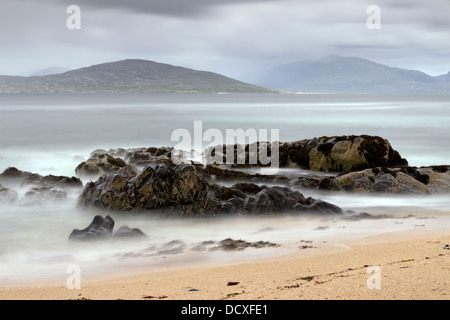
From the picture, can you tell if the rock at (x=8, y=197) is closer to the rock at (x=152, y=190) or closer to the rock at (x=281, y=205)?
the rock at (x=152, y=190)

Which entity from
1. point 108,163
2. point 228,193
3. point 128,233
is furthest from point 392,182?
point 108,163

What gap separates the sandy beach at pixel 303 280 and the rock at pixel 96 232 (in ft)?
6.25

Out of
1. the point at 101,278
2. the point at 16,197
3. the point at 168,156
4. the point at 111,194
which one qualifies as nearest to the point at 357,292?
the point at 101,278

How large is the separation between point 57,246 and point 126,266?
214 centimetres

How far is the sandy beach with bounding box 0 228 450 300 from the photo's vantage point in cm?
523

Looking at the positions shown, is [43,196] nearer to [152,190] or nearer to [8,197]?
[8,197]

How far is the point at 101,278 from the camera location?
23.5ft

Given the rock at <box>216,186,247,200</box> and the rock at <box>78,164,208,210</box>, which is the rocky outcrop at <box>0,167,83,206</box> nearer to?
the rock at <box>78,164,208,210</box>

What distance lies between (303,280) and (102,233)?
4375mm

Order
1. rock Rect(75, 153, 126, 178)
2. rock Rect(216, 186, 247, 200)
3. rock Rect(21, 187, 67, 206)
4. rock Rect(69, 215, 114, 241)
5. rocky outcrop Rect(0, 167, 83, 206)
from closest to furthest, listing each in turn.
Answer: rock Rect(69, 215, 114, 241)
rock Rect(216, 186, 247, 200)
rock Rect(21, 187, 67, 206)
rocky outcrop Rect(0, 167, 83, 206)
rock Rect(75, 153, 126, 178)

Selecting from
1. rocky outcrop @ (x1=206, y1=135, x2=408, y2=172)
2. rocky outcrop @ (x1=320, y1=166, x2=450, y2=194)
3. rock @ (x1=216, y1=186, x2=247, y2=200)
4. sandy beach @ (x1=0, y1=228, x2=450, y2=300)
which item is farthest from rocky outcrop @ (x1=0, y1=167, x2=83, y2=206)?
rocky outcrop @ (x1=320, y1=166, x2=450, y2=194)

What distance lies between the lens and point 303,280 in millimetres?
6039

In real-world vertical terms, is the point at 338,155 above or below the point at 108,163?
above

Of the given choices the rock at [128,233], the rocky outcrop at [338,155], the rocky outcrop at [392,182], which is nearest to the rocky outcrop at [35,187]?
the rock at [128,233]
